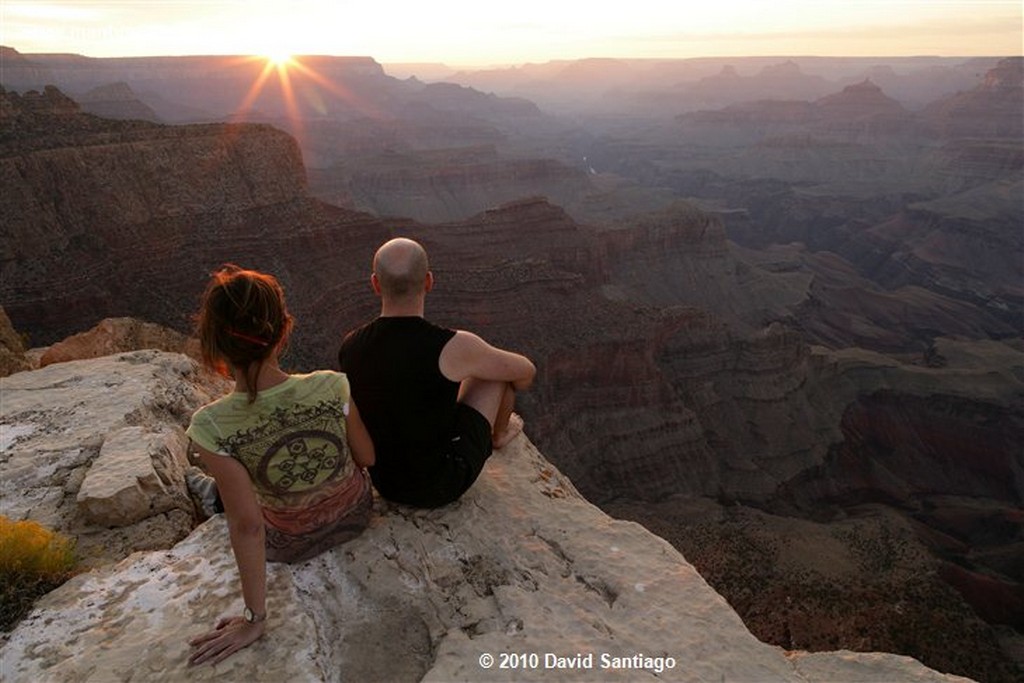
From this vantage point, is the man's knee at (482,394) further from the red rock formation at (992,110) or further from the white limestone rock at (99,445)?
the red rock formation at (992,110)

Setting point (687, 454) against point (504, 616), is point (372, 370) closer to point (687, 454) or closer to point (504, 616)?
point (504, 616)

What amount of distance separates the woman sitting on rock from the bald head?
22.4 inches

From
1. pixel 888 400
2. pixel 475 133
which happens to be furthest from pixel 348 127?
pixel 888 400

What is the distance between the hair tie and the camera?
265cm

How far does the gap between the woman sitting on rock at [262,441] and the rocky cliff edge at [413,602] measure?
176 millimetres

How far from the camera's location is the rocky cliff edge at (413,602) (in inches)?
119

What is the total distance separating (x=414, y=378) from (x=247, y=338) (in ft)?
3.30

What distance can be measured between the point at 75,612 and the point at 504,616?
2219mm

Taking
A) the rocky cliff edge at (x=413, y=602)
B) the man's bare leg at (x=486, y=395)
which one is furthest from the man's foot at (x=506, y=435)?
the man's bare leg at (x=486, y=395)

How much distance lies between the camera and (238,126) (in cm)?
2773

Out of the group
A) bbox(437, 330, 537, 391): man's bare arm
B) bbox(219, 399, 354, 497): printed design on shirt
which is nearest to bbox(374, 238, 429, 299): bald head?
bbox(437, 330, 537, 391): man's bare arm

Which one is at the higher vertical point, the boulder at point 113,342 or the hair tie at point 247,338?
the hair tie at point 247,338

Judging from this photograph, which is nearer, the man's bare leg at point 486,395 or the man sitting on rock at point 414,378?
the man sitting on rock at point 414,378

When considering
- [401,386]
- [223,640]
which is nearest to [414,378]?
[401,386]
